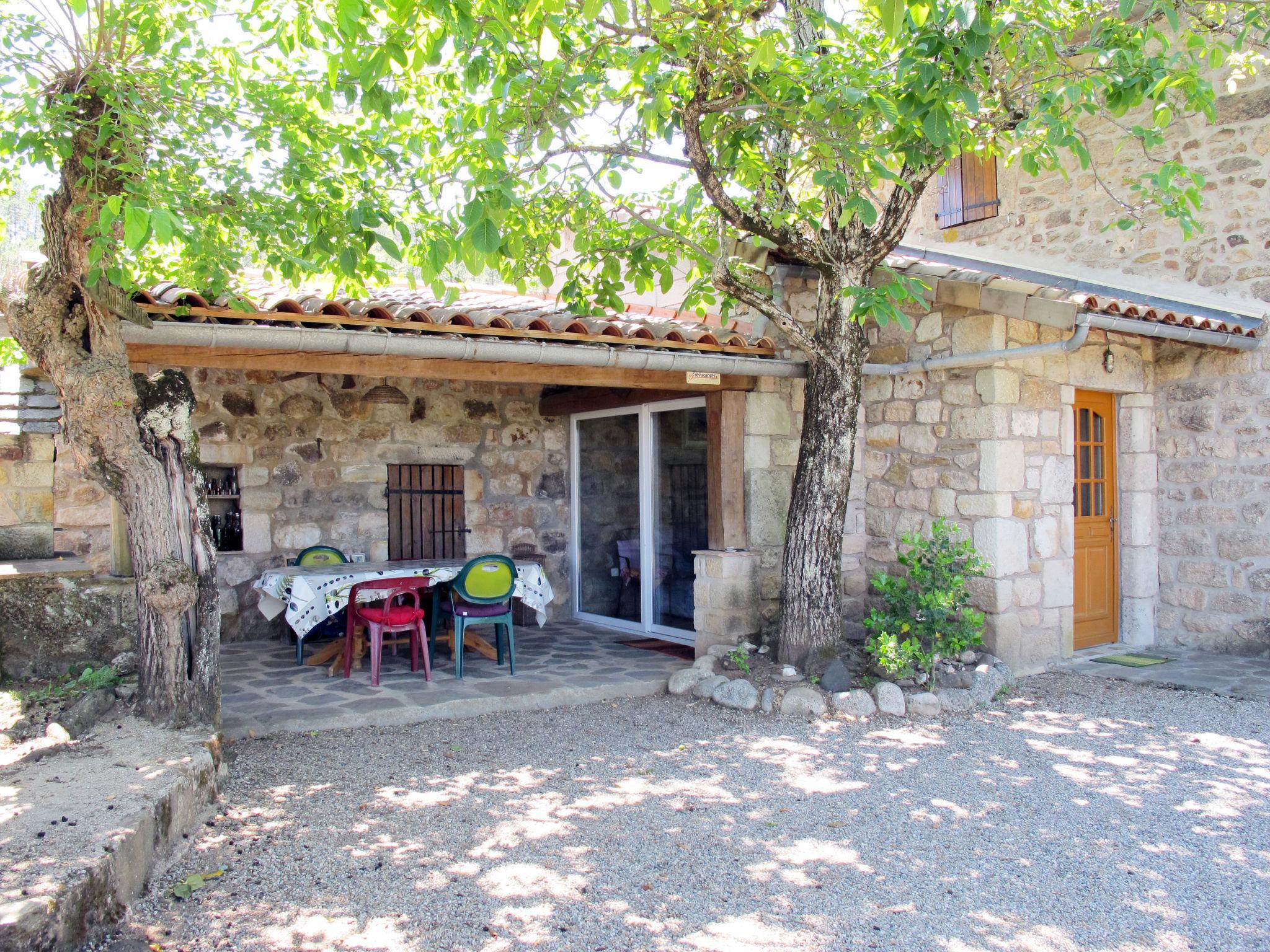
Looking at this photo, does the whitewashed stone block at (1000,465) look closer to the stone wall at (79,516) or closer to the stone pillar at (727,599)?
the stone pillar at (727,599)

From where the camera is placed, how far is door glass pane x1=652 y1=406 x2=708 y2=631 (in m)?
7.16

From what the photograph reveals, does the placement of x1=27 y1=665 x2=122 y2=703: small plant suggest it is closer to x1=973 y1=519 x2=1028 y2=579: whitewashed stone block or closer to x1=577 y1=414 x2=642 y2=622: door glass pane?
x1=577 y1=414 x2=642 y2=622: door glass pane

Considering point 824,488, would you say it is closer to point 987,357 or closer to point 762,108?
point 987,357

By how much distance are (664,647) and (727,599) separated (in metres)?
0.98

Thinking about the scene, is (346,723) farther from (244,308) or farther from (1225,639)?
(1225,639)

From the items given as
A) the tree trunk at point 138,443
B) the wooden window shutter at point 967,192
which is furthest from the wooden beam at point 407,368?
the wooden window shutter at point 967,192

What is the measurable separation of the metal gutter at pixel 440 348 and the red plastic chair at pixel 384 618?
145 cm

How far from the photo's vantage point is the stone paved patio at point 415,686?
16.7 ft

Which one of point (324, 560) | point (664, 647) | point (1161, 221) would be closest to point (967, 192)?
point (1161, 221)

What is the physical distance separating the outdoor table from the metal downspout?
8.85 feet

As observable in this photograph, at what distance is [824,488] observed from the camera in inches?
225

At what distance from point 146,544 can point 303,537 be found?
322 cm

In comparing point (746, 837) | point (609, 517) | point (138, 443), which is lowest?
point (746, 837)

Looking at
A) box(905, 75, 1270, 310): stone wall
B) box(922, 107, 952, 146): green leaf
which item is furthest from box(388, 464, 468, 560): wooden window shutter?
box(922, 107, 952, 146): green leaf
